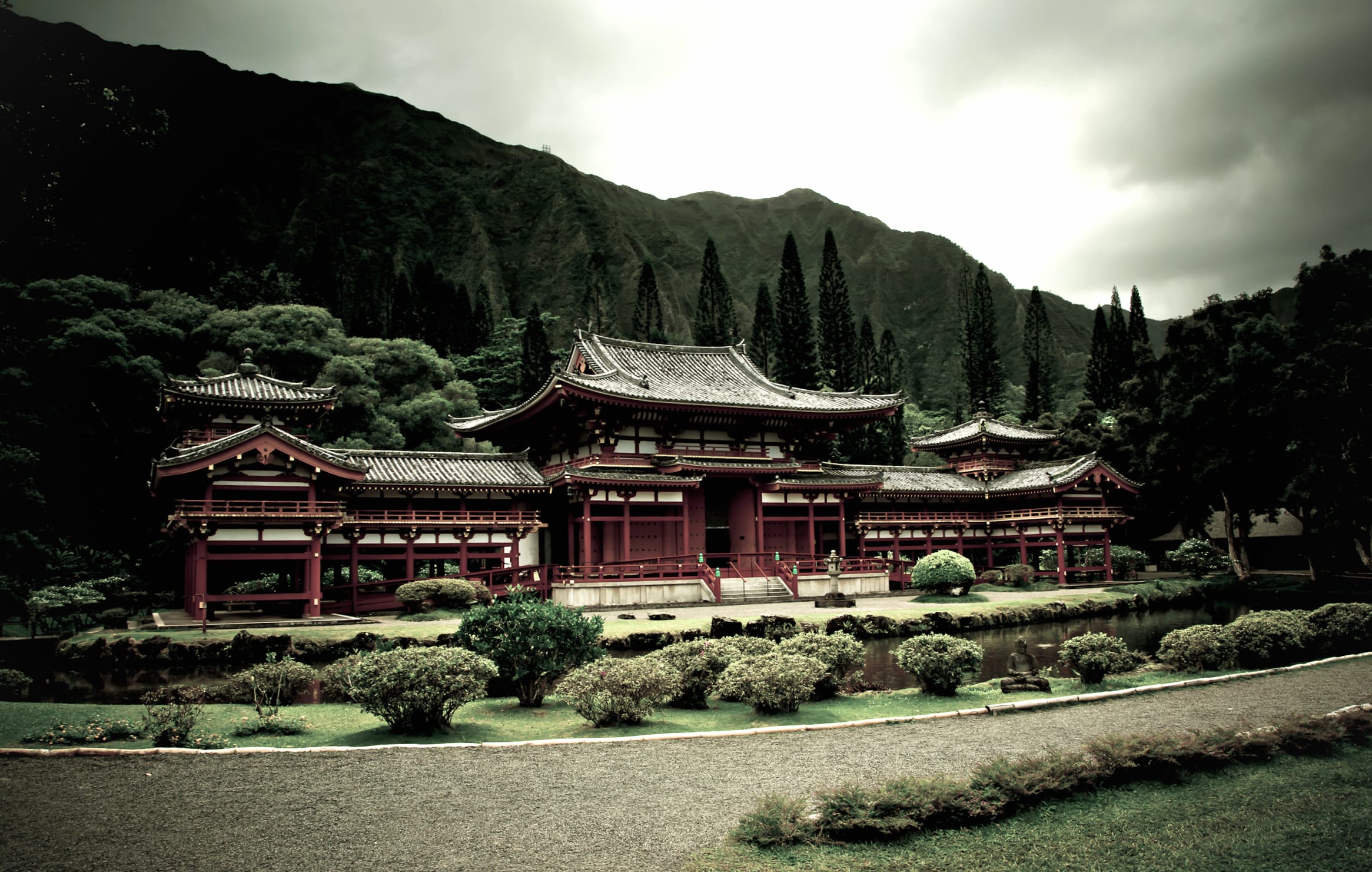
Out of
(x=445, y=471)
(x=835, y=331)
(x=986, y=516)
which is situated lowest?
(x=986, y=516)

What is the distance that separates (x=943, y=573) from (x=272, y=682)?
24554mm

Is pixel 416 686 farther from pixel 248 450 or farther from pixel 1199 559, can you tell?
pixel 1199 559

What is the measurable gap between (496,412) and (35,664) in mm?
20418

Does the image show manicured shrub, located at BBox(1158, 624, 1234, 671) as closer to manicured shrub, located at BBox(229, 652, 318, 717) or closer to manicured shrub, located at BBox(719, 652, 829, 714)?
manicured shrub, located at BBox(719, 652, 829, 714)

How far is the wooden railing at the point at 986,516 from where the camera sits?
3981 centimetres

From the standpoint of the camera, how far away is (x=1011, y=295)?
15700 cm

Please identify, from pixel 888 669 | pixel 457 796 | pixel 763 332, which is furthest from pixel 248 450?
pixel 763 332

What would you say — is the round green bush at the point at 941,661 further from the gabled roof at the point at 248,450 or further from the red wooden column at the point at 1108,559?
the red wooden column at the point at 1108,559

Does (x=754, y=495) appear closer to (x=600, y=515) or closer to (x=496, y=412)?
(x=600, y=515)

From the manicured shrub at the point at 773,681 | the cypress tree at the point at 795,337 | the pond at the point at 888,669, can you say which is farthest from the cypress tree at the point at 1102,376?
the manicured shrub at the point at 773,681

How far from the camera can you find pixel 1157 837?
7.14m

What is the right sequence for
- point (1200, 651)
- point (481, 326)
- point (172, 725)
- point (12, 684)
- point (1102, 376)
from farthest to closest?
point (481, 326), point (1102, 376), point (1200, 651), point (12, 684), point (172, 725)

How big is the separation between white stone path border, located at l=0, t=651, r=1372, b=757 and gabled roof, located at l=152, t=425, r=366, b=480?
17433mm

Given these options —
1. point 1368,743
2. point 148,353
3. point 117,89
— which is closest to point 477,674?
point 1368,743
